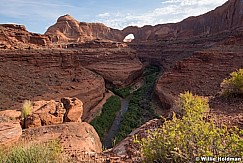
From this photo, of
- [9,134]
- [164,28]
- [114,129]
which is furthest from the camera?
[164,28]

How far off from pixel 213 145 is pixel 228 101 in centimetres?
586

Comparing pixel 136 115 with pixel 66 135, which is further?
pixel 136 115

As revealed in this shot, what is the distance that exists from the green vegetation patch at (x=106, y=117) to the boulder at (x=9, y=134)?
8922 mm

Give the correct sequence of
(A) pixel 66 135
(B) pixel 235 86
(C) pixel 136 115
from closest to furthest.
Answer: (A) pixel 66 135, (B) pixel 235 86, (C) pixel 136 115

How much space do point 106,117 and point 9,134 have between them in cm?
1246

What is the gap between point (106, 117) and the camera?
1762cm

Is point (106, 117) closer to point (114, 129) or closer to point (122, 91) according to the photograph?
point (114, 129)

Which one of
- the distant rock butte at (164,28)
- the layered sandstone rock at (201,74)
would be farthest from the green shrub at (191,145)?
the distant rock butte at (164,28)

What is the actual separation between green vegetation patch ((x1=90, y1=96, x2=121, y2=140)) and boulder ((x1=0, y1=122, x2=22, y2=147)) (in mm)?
8922

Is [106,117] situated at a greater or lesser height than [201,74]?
lesser

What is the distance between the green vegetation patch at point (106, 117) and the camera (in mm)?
15342

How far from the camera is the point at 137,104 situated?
68.2 feet

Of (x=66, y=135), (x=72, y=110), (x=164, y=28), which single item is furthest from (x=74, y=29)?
(x=66, y=135)

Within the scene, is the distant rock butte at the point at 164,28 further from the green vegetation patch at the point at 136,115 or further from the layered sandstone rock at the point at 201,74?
the green vegetation patch at the point at 136,115
